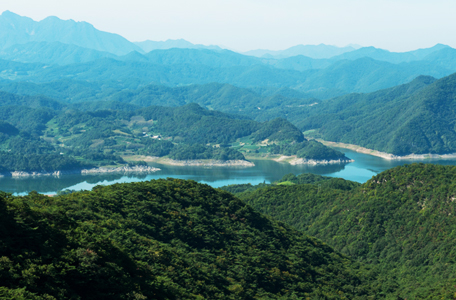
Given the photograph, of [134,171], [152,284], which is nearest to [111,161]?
[134,171]

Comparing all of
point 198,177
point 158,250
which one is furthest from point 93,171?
point 158,250

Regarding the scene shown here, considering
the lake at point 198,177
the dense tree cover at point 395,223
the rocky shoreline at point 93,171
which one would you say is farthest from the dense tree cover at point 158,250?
the rocky shoreline at point 93,171

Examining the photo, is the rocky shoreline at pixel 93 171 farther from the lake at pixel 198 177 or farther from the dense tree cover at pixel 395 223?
the dense tree cover at pixel 395 223

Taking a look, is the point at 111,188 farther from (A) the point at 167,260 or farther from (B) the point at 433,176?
(B) the point at 433,176

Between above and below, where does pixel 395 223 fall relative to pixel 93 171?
above

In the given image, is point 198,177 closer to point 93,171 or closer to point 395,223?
point 93,171

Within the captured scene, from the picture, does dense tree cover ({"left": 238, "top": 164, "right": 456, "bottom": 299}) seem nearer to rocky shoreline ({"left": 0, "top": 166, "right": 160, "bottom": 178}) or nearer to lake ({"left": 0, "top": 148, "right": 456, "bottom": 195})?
lake ({"left": 0, "top": 148, "right": 456, "bottom": 195})
